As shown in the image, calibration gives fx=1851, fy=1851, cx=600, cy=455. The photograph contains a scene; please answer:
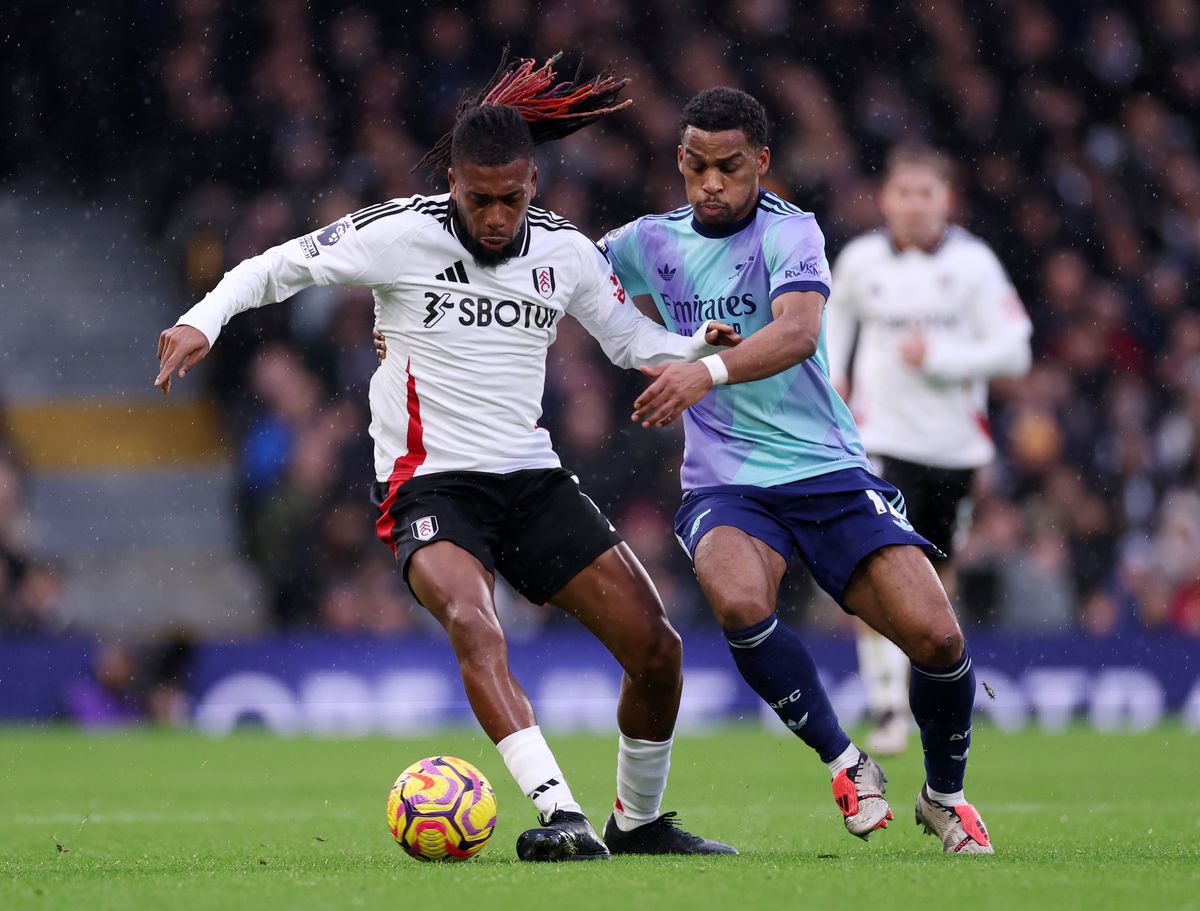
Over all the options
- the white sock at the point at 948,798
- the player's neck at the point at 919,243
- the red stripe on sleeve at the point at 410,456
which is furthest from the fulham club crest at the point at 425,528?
the player's neck at the point at 919,243

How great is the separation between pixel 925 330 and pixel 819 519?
154 inches

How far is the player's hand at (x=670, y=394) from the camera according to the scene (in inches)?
210

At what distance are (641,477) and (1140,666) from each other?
12.8 feet

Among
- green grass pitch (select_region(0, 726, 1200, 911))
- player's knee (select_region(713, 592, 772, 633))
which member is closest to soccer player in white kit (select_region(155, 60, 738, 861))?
player's knee (select_region(713, 592, 772, 633))

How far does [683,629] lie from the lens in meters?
13.6

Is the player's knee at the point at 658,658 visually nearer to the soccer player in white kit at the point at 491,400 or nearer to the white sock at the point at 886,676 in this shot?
the soccer player in white kit at the point at 491,400

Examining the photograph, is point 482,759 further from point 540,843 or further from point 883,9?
point 883,9

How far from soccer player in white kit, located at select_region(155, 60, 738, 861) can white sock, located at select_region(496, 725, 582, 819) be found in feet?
1.49

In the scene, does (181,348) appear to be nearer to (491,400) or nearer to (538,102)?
(491,400)

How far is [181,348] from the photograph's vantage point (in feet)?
17.6

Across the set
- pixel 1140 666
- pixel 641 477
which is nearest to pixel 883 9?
pixel 641 477

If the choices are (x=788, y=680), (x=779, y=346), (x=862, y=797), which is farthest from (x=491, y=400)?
(x=862, y=797)

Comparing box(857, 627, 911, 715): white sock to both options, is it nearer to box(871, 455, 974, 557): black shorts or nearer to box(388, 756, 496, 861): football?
box(871, 455, 974, 557): black shorts

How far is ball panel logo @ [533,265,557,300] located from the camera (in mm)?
6008
